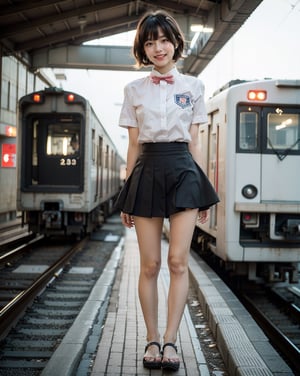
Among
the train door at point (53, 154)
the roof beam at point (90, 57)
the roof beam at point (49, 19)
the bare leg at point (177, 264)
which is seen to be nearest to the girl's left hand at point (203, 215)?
the bare leg at point (177, 264)

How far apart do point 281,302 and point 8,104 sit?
547 inches

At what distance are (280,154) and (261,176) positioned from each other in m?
0.38

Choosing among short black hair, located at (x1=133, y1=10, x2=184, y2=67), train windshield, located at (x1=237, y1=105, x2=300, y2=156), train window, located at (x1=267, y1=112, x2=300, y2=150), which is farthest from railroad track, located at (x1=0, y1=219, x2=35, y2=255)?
short black hair, located at (x1=133, y1=10, x2=184, y2=67)

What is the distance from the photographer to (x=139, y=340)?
4.20m

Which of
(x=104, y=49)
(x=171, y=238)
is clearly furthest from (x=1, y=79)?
(x=171, y=238)

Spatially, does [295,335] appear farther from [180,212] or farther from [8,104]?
[8,104]

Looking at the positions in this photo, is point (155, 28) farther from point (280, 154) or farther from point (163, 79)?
point (280, 154)

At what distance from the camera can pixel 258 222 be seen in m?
6.78

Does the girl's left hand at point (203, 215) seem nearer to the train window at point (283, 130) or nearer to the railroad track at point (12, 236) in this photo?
the train window at point (283, 130)

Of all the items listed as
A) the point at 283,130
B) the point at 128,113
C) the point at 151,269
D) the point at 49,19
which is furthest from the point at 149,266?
the point at 49,19

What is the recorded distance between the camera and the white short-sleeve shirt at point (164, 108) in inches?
128

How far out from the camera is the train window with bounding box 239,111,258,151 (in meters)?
6.91

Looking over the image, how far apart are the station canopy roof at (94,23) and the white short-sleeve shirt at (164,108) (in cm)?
832

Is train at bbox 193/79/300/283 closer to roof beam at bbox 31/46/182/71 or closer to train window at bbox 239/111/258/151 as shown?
train window at bbox 239/111/258/151
